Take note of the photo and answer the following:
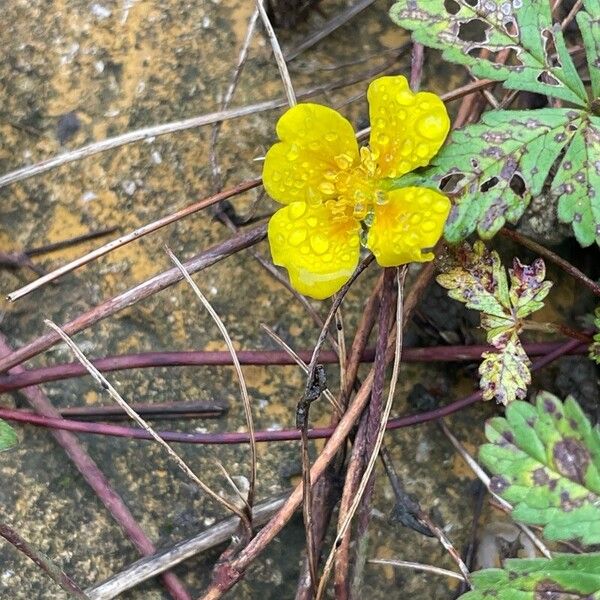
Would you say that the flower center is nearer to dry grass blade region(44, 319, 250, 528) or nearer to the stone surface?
the stone surface

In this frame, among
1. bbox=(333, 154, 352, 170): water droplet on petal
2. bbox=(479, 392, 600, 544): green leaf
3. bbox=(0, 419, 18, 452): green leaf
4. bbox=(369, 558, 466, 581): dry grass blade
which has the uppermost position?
bbox=(333, 154, 352, 170): water droplet on petal

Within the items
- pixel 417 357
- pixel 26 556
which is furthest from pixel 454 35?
pixel 26 556

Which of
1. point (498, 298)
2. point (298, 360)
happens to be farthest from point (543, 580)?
point (298, 360)

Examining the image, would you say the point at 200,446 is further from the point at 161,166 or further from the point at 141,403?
the point at 161,166

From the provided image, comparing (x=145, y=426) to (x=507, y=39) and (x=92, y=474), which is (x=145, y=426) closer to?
(x=92, y=474)

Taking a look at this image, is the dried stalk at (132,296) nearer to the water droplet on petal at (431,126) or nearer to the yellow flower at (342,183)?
→ the yellow flower at (342,183)

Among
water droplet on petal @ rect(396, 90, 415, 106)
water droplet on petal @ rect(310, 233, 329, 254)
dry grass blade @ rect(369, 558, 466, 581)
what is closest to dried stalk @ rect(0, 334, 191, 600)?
dry grass blade @ rect(369, 558, 466, 581)
